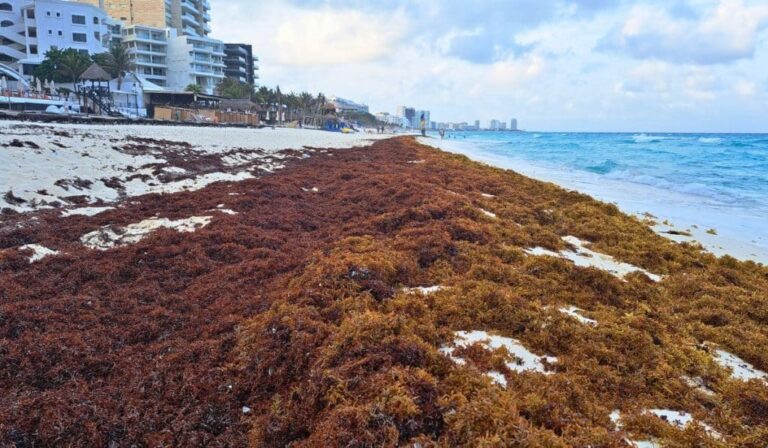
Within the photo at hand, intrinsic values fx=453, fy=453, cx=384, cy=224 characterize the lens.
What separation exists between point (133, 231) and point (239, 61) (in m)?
96.7

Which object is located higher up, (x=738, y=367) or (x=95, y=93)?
(x=95, y=93)

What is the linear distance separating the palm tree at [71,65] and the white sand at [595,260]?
5043 cm

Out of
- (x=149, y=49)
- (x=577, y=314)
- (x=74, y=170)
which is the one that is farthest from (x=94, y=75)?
(x=149, y=49)

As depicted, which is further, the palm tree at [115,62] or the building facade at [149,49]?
the building facade at [149,49]

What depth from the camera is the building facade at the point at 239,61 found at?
303 ft

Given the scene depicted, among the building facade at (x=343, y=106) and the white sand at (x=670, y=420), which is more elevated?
the building facade at (x=343, y=106)

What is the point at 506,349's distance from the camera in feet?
11.1

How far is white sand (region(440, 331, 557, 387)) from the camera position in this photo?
3.16m

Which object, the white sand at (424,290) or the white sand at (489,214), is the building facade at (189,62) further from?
the white sand at (424,290)

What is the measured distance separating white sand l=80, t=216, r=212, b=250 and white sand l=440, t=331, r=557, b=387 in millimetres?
4838

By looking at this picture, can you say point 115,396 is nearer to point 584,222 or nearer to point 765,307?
point 765,307

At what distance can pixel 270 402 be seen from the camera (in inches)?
111

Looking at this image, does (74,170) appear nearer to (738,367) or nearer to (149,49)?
(738,367)

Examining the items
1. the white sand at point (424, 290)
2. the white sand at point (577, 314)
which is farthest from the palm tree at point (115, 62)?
the white sand at point (577, 314)
